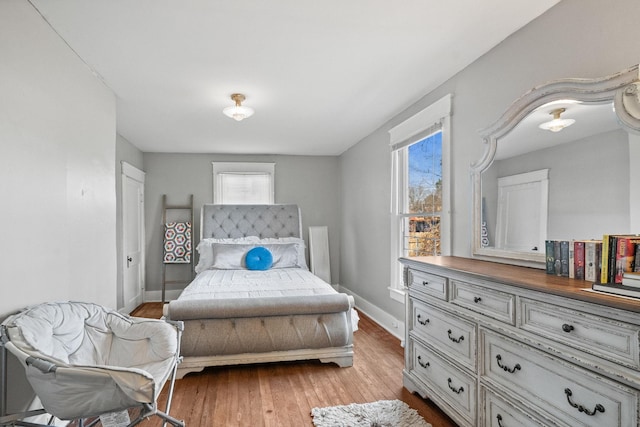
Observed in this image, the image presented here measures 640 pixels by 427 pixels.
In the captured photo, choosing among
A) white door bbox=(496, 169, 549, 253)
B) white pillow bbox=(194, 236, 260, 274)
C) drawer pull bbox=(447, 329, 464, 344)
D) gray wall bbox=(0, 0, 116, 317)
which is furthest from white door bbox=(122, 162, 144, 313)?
white door bbox=(496, 169, 549, 253)

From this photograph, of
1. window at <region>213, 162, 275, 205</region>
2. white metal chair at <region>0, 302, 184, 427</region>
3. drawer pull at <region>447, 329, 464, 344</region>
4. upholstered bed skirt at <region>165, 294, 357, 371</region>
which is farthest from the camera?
window at <region>213, 162, 275, 205</region>

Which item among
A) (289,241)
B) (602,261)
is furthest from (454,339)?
(289,241)

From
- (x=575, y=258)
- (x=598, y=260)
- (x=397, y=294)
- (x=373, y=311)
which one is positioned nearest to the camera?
(x=598, y=260)

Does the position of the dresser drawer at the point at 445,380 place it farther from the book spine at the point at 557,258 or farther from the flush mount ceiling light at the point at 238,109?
the flush mount ceiling light at the point at 238,109

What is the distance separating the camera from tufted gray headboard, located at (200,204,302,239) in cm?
584

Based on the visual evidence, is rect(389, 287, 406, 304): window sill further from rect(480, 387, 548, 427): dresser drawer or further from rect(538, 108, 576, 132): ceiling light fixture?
rect(538, 108, 576, 132): ceiling light fixture

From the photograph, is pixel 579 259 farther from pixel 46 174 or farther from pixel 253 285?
pixel 253 285

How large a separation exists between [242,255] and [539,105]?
4061 millimetres

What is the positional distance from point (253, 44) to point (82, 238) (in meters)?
1.78

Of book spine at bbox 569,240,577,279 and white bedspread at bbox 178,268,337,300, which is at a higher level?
book spine at bbox 569,240,577,279

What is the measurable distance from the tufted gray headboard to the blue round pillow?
799mm

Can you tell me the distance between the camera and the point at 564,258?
1.85 meters

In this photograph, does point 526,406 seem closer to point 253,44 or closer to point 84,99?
point 253,44

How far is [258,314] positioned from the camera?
3215 mm
